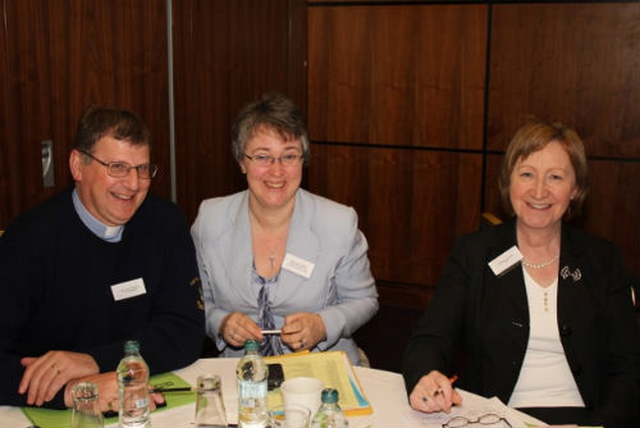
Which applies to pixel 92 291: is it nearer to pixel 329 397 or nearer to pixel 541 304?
pixel 329 397

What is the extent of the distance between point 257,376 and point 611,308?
3.87 ft

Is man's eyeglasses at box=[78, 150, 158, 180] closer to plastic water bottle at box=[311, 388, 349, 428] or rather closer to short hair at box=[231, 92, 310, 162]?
short hair at box=[231, 92, 310, 162]

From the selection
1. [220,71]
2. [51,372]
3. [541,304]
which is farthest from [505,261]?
[220,71]

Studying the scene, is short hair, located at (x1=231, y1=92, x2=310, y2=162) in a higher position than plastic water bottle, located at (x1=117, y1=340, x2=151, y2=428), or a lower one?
higher

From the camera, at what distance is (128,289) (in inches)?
89.8

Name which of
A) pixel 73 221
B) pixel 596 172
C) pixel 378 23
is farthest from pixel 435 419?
pixel 378 23

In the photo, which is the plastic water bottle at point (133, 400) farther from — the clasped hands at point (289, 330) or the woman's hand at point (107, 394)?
the clasped hands at point (289, 330)

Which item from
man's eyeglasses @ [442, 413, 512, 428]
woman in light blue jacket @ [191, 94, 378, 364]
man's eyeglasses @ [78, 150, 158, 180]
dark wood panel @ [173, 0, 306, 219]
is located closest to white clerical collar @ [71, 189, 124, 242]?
man's eyeglasses @ [78, 150, 158, 180]

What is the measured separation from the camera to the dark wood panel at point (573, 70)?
4777 mm

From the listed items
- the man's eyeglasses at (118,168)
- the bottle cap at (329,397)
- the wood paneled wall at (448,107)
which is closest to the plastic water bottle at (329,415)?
the bottle cap at (329,397)

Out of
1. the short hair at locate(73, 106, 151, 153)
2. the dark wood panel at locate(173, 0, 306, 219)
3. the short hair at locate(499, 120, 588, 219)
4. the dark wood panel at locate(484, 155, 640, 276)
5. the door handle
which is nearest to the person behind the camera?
the short hair at locate(73, 106, 151, 153)

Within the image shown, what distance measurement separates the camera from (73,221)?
88.2 inches

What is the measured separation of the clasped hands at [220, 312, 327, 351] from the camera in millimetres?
2414

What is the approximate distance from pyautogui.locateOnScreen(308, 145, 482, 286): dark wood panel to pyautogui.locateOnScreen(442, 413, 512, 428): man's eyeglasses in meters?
3.54
